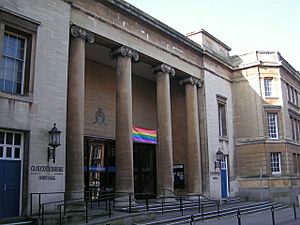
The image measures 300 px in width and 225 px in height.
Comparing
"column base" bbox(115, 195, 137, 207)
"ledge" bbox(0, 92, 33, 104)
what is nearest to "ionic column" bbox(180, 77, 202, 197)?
"column base" bbox(115, 195, 137, 207)

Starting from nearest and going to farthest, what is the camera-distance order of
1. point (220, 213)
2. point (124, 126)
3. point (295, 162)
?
point (124, 126) < point (220, 213) < point (295, 162)

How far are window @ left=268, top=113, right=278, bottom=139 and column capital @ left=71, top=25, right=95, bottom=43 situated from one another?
17206 mm

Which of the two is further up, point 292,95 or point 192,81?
point 292,95

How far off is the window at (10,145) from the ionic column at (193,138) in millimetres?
12491

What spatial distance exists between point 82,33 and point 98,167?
27.3 ft

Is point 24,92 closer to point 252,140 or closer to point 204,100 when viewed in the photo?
point 204,100

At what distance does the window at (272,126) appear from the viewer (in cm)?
2831

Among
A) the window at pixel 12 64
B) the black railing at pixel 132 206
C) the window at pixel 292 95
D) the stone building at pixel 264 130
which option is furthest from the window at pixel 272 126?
the window at pixel 12 64

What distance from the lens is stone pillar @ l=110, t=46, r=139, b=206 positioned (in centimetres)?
1723

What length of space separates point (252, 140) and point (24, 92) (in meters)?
19.2

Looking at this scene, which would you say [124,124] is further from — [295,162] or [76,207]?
[295,162]

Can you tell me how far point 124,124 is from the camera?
17781mm

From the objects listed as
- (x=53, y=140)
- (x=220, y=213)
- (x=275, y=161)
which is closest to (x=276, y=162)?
(x=275, y=161)

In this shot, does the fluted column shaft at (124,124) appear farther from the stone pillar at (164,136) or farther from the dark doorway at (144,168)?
the dark doorway at (144,168)
